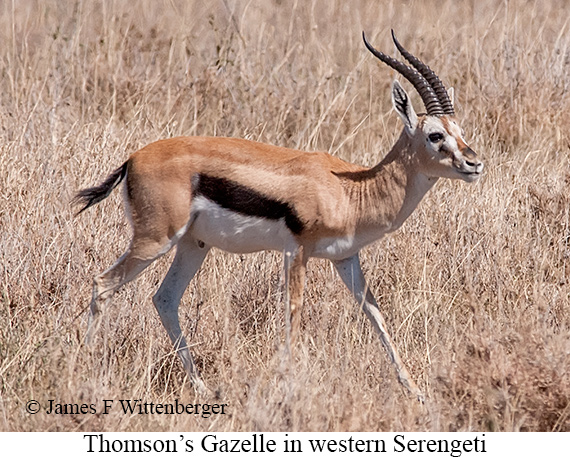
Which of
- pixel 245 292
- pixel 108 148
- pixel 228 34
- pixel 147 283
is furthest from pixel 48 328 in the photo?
pixel 228 34

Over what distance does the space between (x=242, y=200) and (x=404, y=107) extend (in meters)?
1.06

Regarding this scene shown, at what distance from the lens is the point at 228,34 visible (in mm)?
10102

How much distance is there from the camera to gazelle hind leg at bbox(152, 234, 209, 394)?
18.2 feet

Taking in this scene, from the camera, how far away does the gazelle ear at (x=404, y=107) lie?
5.36 m

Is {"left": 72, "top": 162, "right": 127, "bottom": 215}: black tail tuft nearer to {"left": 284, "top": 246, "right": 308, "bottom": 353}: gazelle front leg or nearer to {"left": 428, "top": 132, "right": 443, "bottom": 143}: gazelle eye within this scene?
{"left": 284, "top": 246, "right": 308, "bottom": 353}: gazelle front leg

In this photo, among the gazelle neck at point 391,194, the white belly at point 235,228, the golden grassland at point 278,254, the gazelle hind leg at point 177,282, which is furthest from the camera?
the gazelle hind leg at point 177,282

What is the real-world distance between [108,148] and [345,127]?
2.49m

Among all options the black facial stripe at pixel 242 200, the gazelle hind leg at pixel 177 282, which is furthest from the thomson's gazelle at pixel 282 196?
the gazelle hind leg at pixel 177 282

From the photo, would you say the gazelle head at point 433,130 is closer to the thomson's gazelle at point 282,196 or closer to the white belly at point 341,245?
the thomson's gazelle at point 282,196

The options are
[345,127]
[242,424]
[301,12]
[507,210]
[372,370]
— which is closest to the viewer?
[242,424]

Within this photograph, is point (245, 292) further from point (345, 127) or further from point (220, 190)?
point (345, 127)

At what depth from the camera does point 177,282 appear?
5.60 m

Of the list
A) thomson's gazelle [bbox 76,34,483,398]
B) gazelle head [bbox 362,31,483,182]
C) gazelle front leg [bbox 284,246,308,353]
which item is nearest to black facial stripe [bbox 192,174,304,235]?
thomson's gazelle [bbox 76,34,483,398]

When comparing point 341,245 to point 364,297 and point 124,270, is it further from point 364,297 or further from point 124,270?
point 124,270
